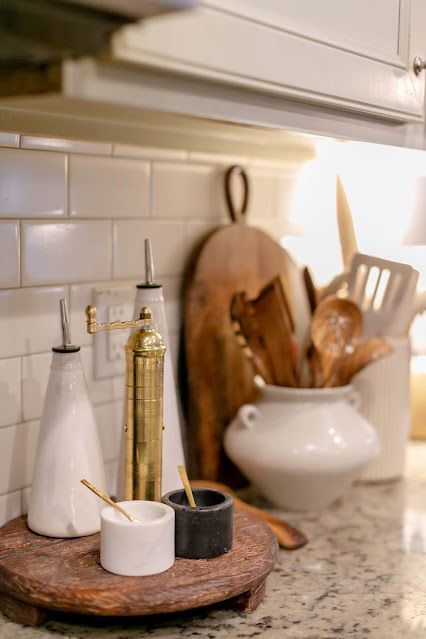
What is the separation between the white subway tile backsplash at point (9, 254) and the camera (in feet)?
3.84

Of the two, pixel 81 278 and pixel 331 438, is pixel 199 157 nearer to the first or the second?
pixel 81 278

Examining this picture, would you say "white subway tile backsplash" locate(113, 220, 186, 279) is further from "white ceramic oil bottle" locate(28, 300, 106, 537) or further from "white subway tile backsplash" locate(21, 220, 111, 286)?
"white ceramic oil bottle" locate(28, 300, 106, 537)

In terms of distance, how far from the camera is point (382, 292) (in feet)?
5.00

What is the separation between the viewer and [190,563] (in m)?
1.07

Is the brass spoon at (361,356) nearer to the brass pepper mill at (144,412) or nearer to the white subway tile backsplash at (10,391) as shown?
the brass pepper mill at (144,412)

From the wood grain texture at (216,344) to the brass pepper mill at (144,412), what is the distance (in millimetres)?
317

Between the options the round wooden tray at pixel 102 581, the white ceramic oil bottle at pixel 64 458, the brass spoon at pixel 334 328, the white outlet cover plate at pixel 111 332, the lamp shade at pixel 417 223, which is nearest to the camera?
the round wooden tray at pixel 102 581

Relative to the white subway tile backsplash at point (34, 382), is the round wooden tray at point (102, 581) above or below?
below

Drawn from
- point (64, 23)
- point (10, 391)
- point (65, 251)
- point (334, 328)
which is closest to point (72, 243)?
point (65, 251)

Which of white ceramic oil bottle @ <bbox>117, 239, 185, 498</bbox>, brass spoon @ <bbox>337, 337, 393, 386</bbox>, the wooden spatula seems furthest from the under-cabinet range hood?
brass spoon @ <bbox>337, 337, 393, 386</bbox>

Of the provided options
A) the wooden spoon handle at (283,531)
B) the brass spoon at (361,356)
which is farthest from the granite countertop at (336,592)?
the brass spoon at (361,356)

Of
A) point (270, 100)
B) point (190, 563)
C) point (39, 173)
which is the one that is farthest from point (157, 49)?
point (190, 563)

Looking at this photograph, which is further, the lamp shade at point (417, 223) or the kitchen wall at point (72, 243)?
the lamp shade at point (417, 223)

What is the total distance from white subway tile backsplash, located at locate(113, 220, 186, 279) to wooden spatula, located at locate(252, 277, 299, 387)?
0.15 meters
